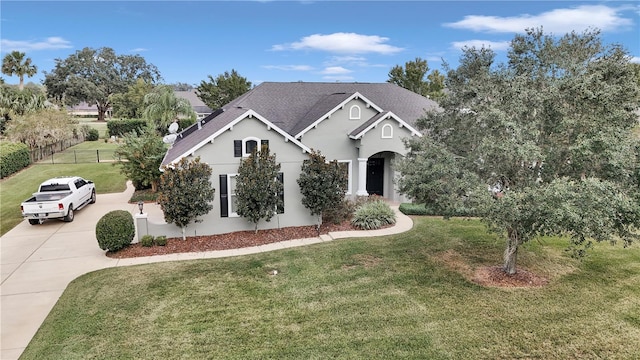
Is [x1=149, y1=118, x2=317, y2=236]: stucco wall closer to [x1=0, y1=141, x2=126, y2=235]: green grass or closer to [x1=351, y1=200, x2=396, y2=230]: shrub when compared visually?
[x1=351, y1=200, x2=396, y2=230]: shrub

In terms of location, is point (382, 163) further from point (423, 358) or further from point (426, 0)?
point (423, 358)

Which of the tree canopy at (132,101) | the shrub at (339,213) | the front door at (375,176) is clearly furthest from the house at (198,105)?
the shrub at (339,213)

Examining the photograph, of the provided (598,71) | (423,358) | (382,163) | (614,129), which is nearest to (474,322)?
(423,358)

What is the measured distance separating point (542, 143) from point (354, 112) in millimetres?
11374

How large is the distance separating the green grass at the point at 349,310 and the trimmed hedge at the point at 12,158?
68.8ft

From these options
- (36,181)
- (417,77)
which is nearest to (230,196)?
(36,181)

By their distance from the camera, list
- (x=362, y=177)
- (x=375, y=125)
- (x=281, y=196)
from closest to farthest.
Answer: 1. (x=281, y=196)
2. (x=375, y=125)
3. (x=362, y=177)

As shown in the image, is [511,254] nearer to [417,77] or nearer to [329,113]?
[329,113]

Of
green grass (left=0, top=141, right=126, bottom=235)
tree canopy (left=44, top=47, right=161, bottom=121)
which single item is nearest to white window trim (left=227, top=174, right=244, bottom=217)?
green grass (left=0, top=141, right=126, bottom=235)

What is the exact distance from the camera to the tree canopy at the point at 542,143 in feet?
28.1

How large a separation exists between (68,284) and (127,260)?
200 cm

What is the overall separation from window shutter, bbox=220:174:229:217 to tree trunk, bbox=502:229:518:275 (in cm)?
1009

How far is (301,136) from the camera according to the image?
20.1m

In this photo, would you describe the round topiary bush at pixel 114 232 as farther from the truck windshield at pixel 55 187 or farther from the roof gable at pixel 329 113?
the roof gable at pixel 329 113
